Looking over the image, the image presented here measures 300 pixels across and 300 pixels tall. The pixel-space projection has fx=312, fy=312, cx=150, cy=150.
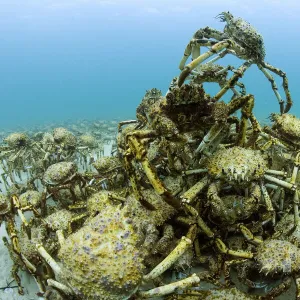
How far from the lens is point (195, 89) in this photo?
2.99 m

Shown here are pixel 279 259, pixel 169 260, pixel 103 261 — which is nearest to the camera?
pixel 103 261

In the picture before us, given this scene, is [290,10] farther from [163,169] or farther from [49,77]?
[163,169]

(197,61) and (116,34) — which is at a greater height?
(116,34)

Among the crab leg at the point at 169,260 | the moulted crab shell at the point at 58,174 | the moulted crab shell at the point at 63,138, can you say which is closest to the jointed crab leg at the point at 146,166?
the crab leg at the point at 169,260

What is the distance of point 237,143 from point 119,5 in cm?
16892

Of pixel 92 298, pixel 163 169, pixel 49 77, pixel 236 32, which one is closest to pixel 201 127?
pixel 163 169

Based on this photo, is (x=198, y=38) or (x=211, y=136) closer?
(x=211, y=136)

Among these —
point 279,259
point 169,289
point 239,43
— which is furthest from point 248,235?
point 239,43

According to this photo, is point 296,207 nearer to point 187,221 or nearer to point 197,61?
point 187,221

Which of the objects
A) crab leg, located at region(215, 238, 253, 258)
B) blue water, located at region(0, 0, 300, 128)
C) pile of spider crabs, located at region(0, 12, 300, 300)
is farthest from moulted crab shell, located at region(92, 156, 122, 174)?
blue water, located at region(0, 0, 300, 128)

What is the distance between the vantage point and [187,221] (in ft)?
10.1

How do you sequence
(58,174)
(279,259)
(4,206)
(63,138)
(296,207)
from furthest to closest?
(63,138), (58,174), (4,206), (296,207), (279,259)

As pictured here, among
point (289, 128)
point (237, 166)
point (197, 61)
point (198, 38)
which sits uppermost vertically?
point (198, 38)

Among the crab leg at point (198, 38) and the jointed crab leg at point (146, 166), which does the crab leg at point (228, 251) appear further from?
the crab leg at point (198, 38)
